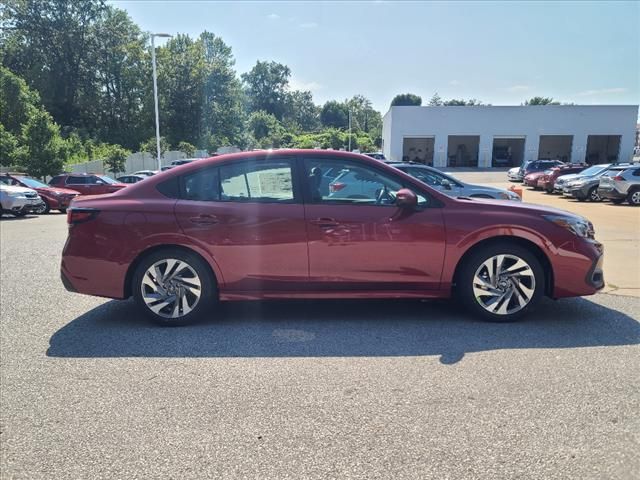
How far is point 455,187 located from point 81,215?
8774 mm

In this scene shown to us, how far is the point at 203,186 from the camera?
4.70 m

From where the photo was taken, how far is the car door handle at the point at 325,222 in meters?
4.49

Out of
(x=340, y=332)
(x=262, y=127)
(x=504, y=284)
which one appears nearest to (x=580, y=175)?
(x=504, y=284)

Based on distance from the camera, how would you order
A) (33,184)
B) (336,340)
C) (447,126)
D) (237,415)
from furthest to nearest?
(447,126) < (33,184) < (336,340) < (237,415)

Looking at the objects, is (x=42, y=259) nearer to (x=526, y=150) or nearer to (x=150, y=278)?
(x=150, y=278)

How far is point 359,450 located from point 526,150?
167ft

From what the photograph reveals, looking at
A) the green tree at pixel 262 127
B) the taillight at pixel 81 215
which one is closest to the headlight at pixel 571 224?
the taillight at pixel 81 215

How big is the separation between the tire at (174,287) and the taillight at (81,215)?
67 cm

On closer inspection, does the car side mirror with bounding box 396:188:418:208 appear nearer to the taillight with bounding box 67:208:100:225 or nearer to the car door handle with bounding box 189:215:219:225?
the car door handle with bounding box 189:215:219:225

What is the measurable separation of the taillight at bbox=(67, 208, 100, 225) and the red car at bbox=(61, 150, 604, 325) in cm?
1

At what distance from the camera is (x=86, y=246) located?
4.65m

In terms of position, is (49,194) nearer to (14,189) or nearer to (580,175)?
(14,189)

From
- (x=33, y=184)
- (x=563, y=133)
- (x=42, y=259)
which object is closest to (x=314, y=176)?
(x=42, y=259)

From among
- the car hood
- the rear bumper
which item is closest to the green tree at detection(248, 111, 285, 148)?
the car hood
